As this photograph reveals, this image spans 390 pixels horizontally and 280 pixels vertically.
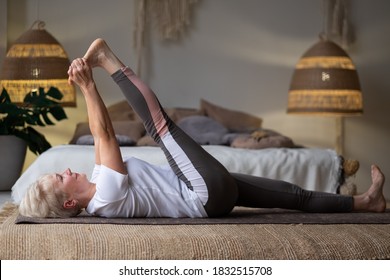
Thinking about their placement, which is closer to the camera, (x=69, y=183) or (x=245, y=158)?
(x=69, y=183)

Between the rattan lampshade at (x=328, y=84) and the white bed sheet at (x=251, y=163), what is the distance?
134 cm

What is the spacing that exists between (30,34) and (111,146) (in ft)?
9.69

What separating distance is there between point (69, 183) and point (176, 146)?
0.42 m

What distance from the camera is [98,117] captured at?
9.32 ft

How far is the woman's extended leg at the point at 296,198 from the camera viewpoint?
10.0 ft

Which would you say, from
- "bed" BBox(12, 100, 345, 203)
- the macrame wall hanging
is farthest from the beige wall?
"bed" BBox(12, 100, 345, 203)

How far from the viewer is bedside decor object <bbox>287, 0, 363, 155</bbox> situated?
5.76m

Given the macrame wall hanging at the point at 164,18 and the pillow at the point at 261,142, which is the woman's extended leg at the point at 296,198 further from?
the macrame wall hanging at the point at 164,18

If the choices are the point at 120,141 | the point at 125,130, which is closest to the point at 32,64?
the point at 125,130

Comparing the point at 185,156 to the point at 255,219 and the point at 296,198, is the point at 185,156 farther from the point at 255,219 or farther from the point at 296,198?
the point at 296,198

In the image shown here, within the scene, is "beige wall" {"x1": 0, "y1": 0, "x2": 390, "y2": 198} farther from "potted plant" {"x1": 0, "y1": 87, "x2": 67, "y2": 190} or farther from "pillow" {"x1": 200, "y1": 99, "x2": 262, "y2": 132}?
"potted plant" {"x1": 0, "y1": 87, "x2": 67, "y2": 190}
